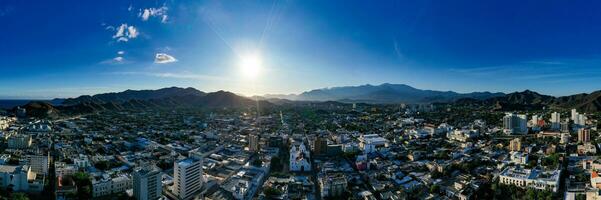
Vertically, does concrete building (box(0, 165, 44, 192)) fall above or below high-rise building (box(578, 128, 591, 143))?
below

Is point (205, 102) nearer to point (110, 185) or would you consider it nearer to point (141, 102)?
point (141, 102)

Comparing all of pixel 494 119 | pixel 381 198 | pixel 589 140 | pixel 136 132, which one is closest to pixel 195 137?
pixel 136 132

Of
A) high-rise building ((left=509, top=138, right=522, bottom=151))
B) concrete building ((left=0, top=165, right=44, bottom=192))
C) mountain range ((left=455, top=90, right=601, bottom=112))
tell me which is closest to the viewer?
concrete building ((left=0, top=165, right=44, bottom=192))

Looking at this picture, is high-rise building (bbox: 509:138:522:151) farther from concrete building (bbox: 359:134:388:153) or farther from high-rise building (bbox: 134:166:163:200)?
high-rise building (bbox: 134:166:163:200)

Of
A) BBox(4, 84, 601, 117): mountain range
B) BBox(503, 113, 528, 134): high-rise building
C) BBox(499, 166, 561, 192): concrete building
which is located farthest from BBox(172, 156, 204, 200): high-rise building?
BBox(4, 84, 601, 117): mountain range

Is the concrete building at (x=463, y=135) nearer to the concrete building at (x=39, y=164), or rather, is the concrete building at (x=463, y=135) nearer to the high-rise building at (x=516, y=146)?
the high-rise building at (x=516, y=146)

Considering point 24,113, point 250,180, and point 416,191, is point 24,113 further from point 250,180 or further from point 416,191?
point 416,191

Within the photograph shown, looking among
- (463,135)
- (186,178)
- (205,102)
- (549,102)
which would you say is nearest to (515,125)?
(463,135)

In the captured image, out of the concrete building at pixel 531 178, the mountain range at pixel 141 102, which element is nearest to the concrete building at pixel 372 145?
the concrete building at pixel 531 178
